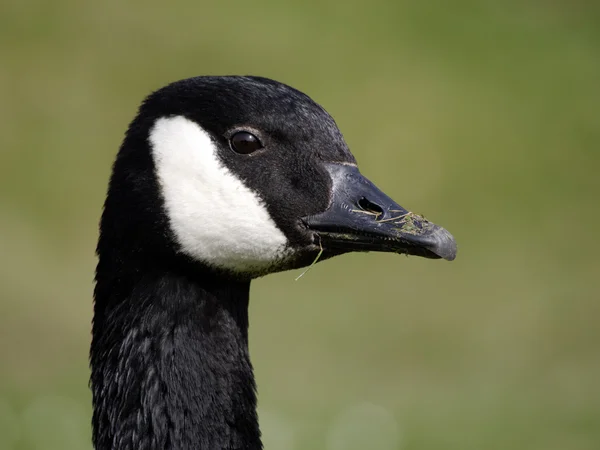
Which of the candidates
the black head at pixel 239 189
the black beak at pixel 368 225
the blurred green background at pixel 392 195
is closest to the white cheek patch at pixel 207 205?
the black head at pixel 239 189

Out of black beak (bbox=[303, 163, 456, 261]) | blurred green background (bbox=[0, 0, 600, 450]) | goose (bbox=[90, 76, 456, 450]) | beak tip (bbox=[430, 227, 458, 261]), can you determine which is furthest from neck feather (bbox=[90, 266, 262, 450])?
blurred green background (bbox=[0, 0, 600, 450])

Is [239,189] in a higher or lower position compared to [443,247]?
higher

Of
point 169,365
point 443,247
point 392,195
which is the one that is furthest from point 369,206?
point 392,195

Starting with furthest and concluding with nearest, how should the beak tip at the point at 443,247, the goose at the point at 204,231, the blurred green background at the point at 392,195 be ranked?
1. the blurred green background at the point at 392,195
2. the goose at the point at 204,231
3. the beak tip at the point at 443,247

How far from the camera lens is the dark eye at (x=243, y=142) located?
2.27 meters

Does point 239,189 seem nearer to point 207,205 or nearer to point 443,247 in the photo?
point 207,205

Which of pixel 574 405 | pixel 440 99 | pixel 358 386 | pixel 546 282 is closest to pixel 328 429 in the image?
pixel 358 386

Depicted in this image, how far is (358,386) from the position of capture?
5707 mm

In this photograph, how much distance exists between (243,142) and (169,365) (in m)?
0.59

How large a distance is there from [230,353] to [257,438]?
25 centimetres

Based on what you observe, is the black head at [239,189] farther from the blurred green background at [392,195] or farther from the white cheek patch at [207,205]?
the blurred green background at [392,195]

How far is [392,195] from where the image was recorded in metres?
7.53

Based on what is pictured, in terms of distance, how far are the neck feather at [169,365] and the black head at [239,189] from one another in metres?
0.09

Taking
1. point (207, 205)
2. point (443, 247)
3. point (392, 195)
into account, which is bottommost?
point (443, 247)
